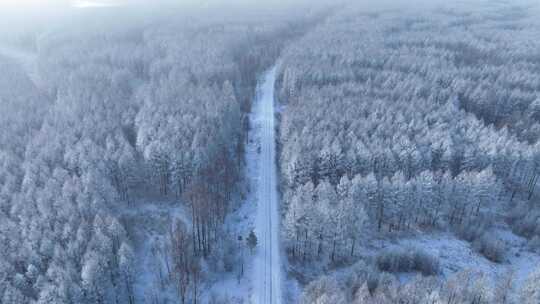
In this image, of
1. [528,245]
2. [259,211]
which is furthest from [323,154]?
[528,245]

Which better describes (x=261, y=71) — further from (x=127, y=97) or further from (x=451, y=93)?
(x=451, y=93)

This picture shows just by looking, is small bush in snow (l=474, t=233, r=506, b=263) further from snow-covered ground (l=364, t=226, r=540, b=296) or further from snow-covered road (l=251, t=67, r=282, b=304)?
snow-covered road (l=251, t=67, r=282, b=304)

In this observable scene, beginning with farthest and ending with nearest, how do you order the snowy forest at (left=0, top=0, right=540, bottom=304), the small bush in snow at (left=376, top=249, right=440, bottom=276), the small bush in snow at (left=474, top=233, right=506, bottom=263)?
the small bush in snow at (left=474, top=233, right=506, bottom=263) → the small bush in snow at (left=376, top=249, right=440, bottom=276) → the snowy forest at (left=0, top=0, right=540, bottom=304)

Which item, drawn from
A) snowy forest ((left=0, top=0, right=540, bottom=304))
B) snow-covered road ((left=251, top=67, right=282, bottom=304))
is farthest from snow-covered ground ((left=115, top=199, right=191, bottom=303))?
snow-covered road ((left=251, top=67, right=282, bottom=304))

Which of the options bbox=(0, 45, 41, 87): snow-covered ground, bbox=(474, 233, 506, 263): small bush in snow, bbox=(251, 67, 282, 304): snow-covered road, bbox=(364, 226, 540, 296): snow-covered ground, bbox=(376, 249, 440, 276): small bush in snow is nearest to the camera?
bbox=(251, 67, 282, 304): snow-covered road

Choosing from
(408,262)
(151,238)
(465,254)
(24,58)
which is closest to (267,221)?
(151,238)
